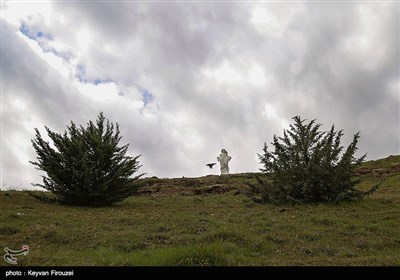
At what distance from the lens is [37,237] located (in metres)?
11.5

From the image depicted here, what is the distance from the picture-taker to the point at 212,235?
10828mm

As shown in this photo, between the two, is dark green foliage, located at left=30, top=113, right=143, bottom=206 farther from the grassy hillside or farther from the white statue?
the white statue

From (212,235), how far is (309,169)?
913 cm

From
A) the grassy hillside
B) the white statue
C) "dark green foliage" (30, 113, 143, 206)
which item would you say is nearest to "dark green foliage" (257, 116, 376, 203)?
the grassy hillside

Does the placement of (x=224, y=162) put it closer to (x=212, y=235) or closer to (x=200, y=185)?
Result: (x=200, y=185)

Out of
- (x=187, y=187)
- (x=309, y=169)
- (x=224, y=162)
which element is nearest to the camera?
(x=309, y=169)

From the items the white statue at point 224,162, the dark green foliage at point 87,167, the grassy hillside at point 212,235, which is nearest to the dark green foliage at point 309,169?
the grassy hillside at point 212,235

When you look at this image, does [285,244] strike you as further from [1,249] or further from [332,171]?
[332,171]

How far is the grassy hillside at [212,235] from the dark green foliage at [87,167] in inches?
50.7

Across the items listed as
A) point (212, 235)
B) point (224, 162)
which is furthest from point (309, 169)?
point (224, 162)

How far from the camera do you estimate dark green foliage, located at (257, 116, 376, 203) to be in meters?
18.3

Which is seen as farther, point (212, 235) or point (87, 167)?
point (87, 167)
